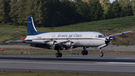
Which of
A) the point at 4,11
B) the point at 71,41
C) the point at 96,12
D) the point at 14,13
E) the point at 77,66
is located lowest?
the point at 77,66

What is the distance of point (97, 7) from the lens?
153 metres

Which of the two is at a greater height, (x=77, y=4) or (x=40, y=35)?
(x=77, y=4)

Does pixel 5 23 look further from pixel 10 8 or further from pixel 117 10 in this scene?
pixel 117 10

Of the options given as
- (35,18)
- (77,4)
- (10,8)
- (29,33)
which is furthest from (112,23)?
(29,33)

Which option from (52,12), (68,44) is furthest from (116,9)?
(68,44)

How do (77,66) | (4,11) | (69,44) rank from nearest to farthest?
(77,66) → (69,44) → (4,11)

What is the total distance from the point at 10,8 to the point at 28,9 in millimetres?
16577

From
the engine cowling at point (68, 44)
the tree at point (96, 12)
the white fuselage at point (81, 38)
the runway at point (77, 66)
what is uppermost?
the tree at point (96, 12)

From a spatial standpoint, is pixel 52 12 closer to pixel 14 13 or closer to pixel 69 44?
pixel 14 13

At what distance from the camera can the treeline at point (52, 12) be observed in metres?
128

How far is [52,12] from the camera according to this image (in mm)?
132625

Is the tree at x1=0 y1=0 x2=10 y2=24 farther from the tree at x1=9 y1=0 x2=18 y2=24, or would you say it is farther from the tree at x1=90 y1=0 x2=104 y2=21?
the tree at x1=90 y1=0 x2=104 y2=21

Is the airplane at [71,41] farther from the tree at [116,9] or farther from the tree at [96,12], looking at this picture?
the tree at [116,9]

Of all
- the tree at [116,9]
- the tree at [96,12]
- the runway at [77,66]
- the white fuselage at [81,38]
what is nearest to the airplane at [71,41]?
the white fuselage at [81,38]
